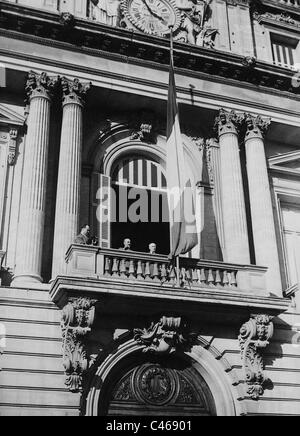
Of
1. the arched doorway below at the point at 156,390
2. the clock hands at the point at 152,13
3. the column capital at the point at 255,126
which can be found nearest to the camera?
the arched doorway below at the point at 156,390

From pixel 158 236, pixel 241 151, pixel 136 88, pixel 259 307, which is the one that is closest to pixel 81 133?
pixel 136 88

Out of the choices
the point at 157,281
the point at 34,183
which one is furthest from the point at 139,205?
the point at 157,281

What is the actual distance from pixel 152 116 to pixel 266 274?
684 centimetres

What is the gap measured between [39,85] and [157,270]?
7032 millimetres

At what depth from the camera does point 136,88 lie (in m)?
20.7

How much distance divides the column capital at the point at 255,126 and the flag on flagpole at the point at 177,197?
3.72 meters

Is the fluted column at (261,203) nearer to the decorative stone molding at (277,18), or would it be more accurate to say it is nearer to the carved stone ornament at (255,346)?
the carved stone ornament at (255,346)

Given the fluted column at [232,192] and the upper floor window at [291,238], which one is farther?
the upper floor window at [291,238]

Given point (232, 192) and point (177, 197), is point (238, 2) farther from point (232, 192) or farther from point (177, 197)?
point (177, 197)

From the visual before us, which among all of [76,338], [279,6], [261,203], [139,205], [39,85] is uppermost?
[279,6]

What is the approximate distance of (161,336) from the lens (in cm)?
1678

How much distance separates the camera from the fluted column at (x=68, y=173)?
56.6ft

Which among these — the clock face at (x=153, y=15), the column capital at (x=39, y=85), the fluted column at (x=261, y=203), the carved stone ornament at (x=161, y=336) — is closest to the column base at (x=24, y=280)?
the carved stone ornament at (x=161, y=336)

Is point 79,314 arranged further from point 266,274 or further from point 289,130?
point 289,130
